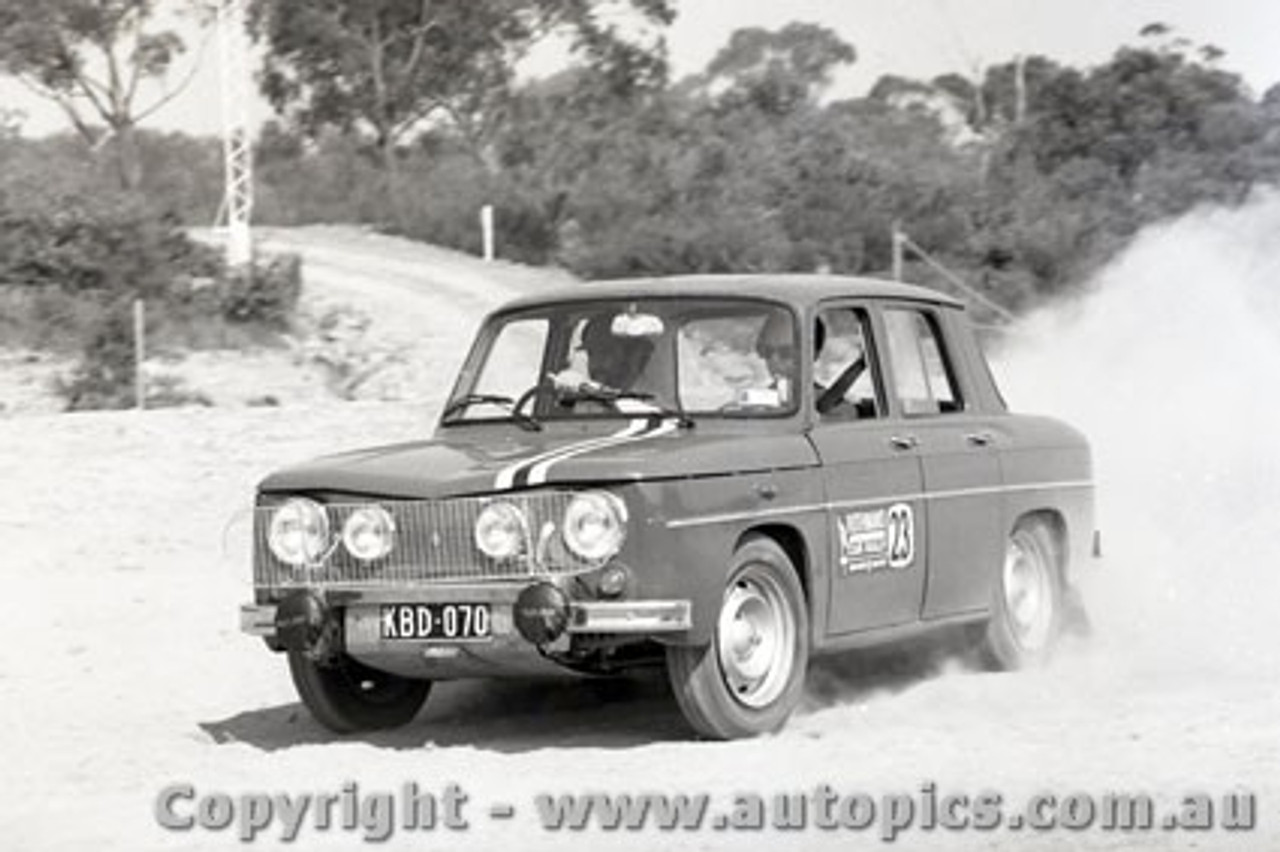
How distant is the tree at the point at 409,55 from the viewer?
4256cm

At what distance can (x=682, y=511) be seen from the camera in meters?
8.19

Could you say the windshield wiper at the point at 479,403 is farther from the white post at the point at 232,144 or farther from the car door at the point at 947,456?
the white post at the point at 232,144

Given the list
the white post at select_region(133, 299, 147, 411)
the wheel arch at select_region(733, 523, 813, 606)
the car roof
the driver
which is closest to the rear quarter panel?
the car roof

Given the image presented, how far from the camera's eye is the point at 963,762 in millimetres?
7691

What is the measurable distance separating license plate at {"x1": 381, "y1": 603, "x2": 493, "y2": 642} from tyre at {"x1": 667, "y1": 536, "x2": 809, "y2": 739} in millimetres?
669

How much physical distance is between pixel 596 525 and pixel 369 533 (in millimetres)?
884

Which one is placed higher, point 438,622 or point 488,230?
point 488,230

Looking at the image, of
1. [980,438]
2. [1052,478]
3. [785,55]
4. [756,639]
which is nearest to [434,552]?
[756,639]

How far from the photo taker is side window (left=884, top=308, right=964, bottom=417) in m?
10.1

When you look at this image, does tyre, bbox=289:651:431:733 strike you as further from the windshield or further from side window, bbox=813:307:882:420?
side window, bbox=813:307:882:420

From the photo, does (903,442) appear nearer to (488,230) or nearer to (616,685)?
(616,685)

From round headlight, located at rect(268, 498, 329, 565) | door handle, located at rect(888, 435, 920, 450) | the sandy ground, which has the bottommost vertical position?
the sandy ground

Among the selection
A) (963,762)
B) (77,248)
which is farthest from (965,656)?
(77,248)

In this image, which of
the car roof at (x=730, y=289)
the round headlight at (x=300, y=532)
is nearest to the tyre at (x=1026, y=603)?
the car roof at (x=730, y=289)
